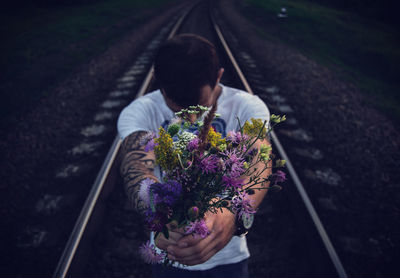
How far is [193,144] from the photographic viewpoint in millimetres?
915

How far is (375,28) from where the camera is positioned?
14.0 m

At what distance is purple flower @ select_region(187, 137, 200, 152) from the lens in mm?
910

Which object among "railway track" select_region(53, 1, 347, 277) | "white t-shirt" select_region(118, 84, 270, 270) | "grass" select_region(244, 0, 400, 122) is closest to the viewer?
"white t-shirt" select_region(118, 84, 270, 270)

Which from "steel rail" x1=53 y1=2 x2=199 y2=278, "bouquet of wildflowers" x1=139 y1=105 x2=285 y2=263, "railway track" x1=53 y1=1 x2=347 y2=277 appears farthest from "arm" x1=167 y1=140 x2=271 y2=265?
"steel rail" x1=53 y1=2 x2=199 y2=278

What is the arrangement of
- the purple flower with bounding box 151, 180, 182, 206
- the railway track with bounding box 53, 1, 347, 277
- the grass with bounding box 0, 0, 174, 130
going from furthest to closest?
the grass with bounding box 0, 0, 174, 130 → the railway track with bounding box 53, 1, 347, 277 → the purple flower with bounding box 151, 180, 182, 206

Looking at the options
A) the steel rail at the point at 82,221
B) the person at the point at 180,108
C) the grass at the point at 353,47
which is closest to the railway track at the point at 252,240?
the steel rail at the point at 82,221

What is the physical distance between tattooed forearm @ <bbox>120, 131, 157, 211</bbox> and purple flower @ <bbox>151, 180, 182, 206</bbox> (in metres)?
0.63

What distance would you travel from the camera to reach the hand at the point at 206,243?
120 cm

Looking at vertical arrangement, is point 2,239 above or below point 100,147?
below

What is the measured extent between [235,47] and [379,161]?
6.60 metres

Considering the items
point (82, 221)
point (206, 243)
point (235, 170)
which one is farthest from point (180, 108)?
point (82, 221)

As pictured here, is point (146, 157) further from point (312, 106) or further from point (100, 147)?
point (312, 106)

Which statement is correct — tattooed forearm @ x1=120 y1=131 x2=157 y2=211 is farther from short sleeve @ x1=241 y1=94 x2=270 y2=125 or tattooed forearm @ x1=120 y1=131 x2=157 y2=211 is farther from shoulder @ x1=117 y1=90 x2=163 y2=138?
→ short sleeve @ x1=241 y1=94 x2=270 y2=125

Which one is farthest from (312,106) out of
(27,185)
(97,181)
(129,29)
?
(129,29)
